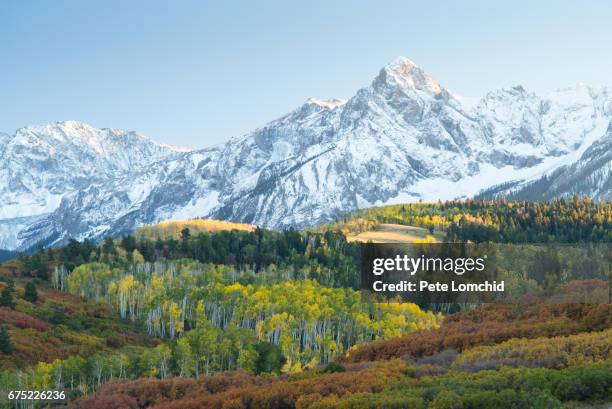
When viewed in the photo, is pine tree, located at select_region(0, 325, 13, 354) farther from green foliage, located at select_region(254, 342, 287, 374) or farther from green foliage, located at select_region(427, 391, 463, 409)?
green foliage, located at select_region(427, 391, 463, 409)

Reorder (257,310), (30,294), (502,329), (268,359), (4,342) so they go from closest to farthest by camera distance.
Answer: (502,329)
(4,342)
(268,359)
(30,294)
(257,310)

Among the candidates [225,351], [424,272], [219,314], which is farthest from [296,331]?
[424,272]

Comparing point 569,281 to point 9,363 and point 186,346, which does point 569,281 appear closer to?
point 186,346

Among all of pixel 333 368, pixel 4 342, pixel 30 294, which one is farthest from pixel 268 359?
pixel 30 294

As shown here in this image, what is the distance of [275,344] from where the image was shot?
4961 inches

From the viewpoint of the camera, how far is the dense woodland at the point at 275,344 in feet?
132

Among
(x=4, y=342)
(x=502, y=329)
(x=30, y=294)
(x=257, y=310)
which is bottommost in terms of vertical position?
(x=257, y=310)

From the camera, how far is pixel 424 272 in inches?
2995

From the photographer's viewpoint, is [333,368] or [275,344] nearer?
[333,368]

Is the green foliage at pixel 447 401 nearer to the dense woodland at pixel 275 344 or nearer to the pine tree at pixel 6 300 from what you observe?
the dense woodland at pixel 275 344

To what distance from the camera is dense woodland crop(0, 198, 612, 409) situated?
4012 centimetres

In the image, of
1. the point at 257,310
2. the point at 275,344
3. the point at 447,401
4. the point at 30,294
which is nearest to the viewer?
the point at 447,401

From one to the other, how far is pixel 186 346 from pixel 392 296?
8068 cm

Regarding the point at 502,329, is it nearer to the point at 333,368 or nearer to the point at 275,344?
the point at 333,368
